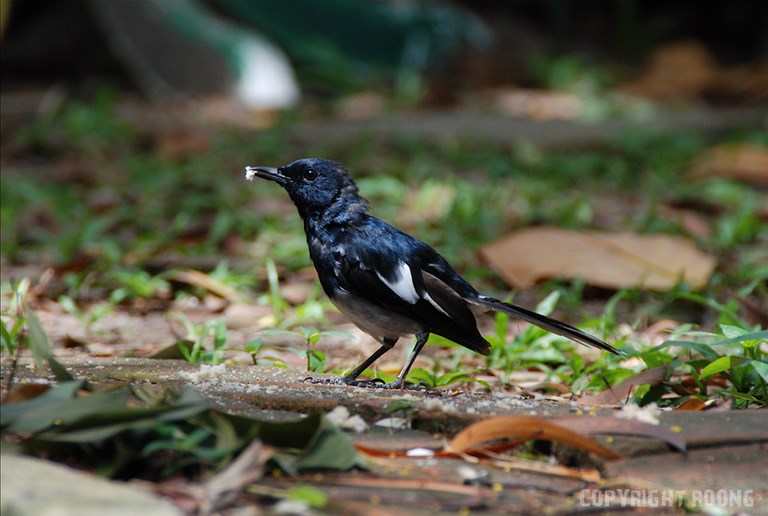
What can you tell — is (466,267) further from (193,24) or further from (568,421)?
(193,24)

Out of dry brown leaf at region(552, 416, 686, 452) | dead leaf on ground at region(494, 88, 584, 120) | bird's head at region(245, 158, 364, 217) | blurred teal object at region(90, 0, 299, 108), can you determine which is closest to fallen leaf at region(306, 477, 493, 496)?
dry brown leaf at region(552, 416, 686, 452)

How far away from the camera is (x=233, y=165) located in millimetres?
7285

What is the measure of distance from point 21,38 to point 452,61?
422cm

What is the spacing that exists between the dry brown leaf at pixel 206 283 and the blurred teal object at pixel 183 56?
5002 mm

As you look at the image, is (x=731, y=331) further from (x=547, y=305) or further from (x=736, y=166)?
(x=736, y=166)

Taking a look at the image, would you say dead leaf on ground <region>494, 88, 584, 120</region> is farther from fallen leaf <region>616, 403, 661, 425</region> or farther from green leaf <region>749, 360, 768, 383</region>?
fallen leaf <region>616, 403, 661, 425</region>

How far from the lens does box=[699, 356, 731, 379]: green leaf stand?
10.8ft

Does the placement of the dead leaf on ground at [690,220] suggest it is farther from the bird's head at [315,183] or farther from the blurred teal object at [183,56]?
the blurred teal object at [183,56]

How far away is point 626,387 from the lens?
344 cm

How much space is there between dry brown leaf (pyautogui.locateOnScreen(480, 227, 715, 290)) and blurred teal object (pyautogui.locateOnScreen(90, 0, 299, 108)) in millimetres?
4981

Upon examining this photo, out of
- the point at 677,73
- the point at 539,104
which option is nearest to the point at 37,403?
the point at 539,104

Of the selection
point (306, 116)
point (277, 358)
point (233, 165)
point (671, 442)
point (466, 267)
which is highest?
point (306, 116)

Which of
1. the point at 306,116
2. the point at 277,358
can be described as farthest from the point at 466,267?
the point at 306,116

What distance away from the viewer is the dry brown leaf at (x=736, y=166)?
718 cm
